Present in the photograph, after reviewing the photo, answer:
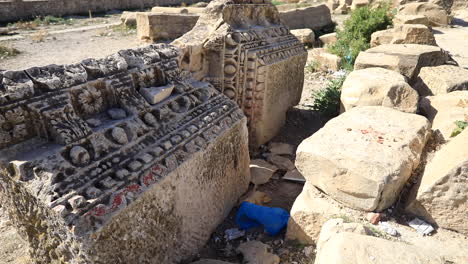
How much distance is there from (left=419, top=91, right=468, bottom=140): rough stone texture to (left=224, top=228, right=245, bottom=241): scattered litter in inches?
68.8

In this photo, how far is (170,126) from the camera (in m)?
2.31

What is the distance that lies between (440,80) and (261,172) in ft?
6.83

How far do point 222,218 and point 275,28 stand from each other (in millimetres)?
2458

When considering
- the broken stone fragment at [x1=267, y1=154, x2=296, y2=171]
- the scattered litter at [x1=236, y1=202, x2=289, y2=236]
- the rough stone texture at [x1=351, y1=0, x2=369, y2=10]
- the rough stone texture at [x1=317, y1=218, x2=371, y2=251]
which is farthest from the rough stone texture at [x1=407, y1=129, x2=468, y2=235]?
the rough stone texture at [x1=351, y1=0, x2=369, y2=10]

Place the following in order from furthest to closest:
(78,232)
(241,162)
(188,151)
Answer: (241,162) → (188,151) → (78,232)

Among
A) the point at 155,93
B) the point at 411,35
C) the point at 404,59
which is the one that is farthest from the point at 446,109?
the point at 411,35

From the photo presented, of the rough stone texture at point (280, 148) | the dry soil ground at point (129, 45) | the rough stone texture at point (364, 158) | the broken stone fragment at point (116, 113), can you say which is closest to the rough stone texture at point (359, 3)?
the dry soil ground at point (129, 45)

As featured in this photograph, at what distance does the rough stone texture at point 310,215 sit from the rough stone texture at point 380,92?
1339 mm

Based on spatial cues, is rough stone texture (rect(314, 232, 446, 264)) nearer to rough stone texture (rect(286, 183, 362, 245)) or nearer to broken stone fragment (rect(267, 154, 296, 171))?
rough stone texture (rect(286, 183, 362, 245))

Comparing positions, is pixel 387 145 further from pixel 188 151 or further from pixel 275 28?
pixel 275 28

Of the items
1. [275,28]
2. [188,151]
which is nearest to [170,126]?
[188,151]

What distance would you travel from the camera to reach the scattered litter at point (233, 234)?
8.61 feet

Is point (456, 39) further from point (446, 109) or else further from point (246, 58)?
point (246, 58)

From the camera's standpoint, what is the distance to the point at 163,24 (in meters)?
8.70
